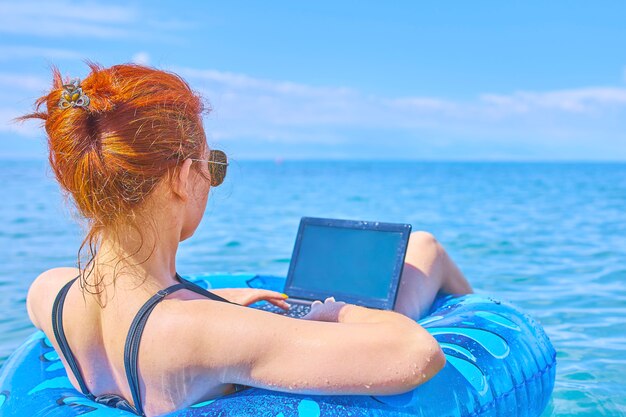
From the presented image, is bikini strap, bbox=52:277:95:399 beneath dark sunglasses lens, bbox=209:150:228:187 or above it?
beneath

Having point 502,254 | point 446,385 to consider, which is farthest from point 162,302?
point 502,254

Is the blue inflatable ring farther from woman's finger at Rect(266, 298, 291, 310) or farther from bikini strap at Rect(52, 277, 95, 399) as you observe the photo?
woman's finger at Rect(266, 298, 291, 310)

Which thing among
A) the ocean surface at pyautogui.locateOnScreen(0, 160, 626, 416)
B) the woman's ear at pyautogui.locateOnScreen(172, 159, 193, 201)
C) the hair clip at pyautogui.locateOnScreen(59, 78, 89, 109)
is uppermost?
the hair clip at pyautogui.locateOnScreen(59, 78, 89, 109)

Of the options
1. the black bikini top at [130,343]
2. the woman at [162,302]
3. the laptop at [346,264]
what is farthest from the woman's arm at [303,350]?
the laptop at [346,264]

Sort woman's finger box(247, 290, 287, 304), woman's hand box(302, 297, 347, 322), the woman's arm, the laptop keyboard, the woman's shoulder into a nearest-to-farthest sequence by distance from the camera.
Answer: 1. the woman's arm
2. woman's hand box(302, 297, 347, 322)
3. the woman's shoulder
4. woman's finger box(247, 290, 287, 304)
5. the laptop keyboard

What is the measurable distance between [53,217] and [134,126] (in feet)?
35.3

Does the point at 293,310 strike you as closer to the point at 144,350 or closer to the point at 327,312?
the point at 327,312

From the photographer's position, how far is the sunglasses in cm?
167

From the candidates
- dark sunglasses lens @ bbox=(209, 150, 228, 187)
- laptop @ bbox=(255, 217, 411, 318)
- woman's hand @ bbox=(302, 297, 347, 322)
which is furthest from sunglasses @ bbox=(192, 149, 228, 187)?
laptop @ bbox=(255, 217, 411, 318)

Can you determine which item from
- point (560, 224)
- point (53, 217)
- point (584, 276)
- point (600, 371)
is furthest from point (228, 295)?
point (53, 217)

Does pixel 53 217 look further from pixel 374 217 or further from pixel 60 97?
pixel 60 97

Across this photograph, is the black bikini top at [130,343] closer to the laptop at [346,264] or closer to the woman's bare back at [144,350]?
the woman's bare back at [144,350]

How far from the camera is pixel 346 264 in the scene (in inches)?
98.6

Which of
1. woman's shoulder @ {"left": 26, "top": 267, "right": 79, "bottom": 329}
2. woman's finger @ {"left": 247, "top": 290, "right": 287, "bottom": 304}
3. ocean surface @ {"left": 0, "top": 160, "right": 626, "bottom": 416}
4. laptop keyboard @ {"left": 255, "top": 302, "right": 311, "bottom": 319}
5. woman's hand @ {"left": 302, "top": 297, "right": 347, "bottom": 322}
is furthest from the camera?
ocean surface @ {"left": 0, "top": 160, "right": 626, "bottom": 416}
